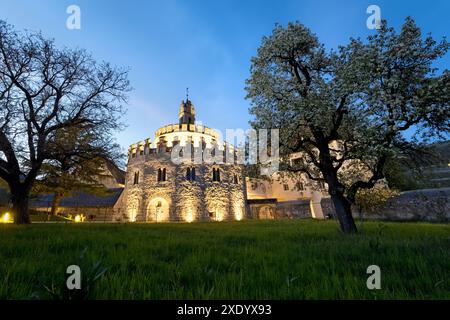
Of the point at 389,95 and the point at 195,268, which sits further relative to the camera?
the point at 389,95

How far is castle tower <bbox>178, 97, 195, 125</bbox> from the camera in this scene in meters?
50.5

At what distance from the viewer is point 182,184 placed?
37375mm

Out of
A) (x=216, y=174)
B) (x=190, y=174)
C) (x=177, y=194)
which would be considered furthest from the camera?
(x=216, y=174)

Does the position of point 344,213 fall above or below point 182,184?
below

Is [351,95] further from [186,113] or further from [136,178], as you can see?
[186,113]

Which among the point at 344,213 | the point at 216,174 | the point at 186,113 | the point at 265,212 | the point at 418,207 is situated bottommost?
the point at 265,212

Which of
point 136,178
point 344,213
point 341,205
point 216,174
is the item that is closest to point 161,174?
point 136,178

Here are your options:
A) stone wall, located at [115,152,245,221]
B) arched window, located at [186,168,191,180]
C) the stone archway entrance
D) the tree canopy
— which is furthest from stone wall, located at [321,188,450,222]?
the stone archway entrance

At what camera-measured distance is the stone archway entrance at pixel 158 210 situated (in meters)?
36.5

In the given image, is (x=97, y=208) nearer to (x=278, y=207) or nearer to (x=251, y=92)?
(x=278, y=207)

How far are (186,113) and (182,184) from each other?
19.7 meters
